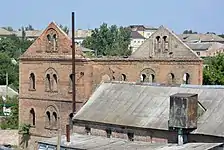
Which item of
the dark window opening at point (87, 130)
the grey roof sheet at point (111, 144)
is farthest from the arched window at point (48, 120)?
the dark window opening at point (87, 130)

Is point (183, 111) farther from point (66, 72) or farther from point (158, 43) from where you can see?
point (158, 43)

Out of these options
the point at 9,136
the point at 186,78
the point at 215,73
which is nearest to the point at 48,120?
the point at 9,136

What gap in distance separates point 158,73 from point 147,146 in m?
9.76

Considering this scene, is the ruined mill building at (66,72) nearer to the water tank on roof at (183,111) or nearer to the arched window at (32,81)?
the arched window at (32,81)

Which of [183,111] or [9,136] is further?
[9,136]

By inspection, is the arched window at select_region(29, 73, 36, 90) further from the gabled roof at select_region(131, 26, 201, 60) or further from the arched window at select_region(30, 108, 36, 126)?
the gabled roof at select_region(131, 26, 201, 60)

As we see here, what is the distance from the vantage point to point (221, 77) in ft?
135

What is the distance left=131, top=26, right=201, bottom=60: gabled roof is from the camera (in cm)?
3296

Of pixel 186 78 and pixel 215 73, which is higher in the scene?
pixel 215 73

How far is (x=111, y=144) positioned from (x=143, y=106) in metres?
2.37

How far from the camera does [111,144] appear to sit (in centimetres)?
2486

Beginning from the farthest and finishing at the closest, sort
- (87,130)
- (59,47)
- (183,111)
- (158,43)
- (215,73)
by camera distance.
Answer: (215,73), (158,43), (59,47), (87,130), (183,111)

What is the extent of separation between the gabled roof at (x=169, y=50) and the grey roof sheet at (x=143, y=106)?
5871mm

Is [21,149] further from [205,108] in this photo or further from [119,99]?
[205,108]
